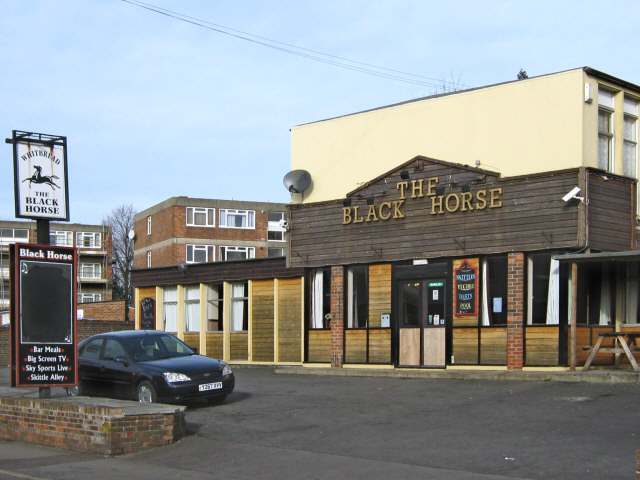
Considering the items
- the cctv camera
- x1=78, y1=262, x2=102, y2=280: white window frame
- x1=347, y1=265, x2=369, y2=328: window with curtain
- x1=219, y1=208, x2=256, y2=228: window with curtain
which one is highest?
x1=219, y1=208, x2=256, y2=228: window with curtain

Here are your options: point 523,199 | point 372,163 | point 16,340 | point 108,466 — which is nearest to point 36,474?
Answer: point 108,466

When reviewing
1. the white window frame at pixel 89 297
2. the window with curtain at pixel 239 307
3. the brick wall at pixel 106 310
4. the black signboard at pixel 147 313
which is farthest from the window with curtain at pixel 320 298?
the white window frame at pixel 89 297

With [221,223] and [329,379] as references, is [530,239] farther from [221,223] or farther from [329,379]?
[221,223]

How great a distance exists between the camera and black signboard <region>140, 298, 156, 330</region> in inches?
1185

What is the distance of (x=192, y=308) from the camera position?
28703mm

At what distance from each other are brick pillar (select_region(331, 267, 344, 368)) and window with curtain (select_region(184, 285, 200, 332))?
7.83m

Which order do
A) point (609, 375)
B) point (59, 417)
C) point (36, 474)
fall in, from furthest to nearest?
point (609, 375)
point (59, 417)
point (36, 474)

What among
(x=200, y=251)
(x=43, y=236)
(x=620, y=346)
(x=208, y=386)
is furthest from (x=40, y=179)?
(x=200, y=251)

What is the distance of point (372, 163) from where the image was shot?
850 inches

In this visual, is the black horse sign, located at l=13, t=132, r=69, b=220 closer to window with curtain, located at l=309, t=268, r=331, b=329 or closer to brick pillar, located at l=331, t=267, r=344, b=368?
brick pillar, located at l=331, t=267, r=344, b=368

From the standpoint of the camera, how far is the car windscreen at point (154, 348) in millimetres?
16073

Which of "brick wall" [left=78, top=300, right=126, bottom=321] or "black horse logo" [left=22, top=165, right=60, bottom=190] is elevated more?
"black horse logo" [left=22, top=165, right=60, bottom=190]

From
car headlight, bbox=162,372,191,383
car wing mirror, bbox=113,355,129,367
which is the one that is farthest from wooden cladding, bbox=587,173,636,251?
car wing mirror, bbox=113,355,129,367

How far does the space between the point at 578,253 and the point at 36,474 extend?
37.0ft
